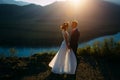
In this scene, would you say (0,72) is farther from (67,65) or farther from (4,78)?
(67,65)

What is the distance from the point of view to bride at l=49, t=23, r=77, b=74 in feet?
36.4

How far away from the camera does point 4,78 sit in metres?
11.1

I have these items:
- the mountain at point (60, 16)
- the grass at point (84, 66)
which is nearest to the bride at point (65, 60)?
the grass at point (84, 66)

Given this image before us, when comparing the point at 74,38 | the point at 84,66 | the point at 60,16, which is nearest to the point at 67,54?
the point at 74,38

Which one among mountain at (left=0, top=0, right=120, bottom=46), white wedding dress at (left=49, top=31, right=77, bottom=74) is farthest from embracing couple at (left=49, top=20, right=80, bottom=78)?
mountain at (left=0, top=0, right=120, bottom=46)

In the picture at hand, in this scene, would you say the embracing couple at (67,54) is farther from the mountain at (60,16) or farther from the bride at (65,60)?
the mountain at (60,16)

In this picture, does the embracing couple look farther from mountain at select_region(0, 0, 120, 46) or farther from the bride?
mountain at select_region(0, 0, 120, 46)

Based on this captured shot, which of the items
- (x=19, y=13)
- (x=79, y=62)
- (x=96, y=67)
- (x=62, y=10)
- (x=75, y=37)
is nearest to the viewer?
(x=75, y=37)

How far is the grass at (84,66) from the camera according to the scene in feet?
37.3

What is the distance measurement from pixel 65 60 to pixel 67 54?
0.77 feet

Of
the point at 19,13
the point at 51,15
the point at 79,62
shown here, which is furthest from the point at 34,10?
the point at 79,62

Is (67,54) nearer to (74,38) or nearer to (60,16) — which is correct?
(74,38)

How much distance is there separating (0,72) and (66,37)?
2812 mm

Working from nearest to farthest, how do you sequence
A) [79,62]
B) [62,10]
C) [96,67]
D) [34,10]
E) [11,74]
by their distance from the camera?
[11,74] < [96,67] < [79,62] < [62,10] < [34,10]
